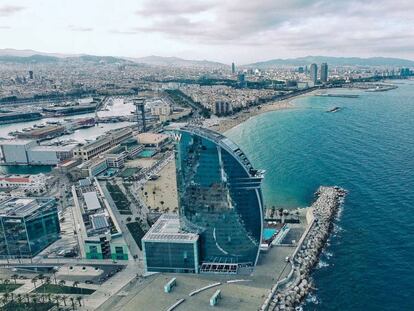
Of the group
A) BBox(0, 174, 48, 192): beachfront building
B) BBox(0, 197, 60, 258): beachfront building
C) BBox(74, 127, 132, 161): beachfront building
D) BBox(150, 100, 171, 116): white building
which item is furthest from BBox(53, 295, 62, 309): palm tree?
BBox(150, 100, 171, 116): white building

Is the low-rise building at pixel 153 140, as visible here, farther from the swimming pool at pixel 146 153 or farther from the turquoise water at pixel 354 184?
the turquoise water at pixel 354 184

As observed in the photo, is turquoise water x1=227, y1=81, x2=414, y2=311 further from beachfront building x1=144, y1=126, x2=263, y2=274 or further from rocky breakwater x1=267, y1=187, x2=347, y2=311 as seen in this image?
beachfront building x1=144, y1=126, x2=263, y2=274

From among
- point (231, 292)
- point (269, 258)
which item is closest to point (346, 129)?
point (269, 258)

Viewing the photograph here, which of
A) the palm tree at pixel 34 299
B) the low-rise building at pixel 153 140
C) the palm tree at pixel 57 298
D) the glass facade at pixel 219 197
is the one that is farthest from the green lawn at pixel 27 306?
the low-rise building at pixel 153 140

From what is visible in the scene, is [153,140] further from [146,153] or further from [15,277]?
[15,277]

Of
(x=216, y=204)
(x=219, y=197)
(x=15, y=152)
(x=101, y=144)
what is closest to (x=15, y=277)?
(x=216, y=204)

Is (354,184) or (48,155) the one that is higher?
(48,155)
